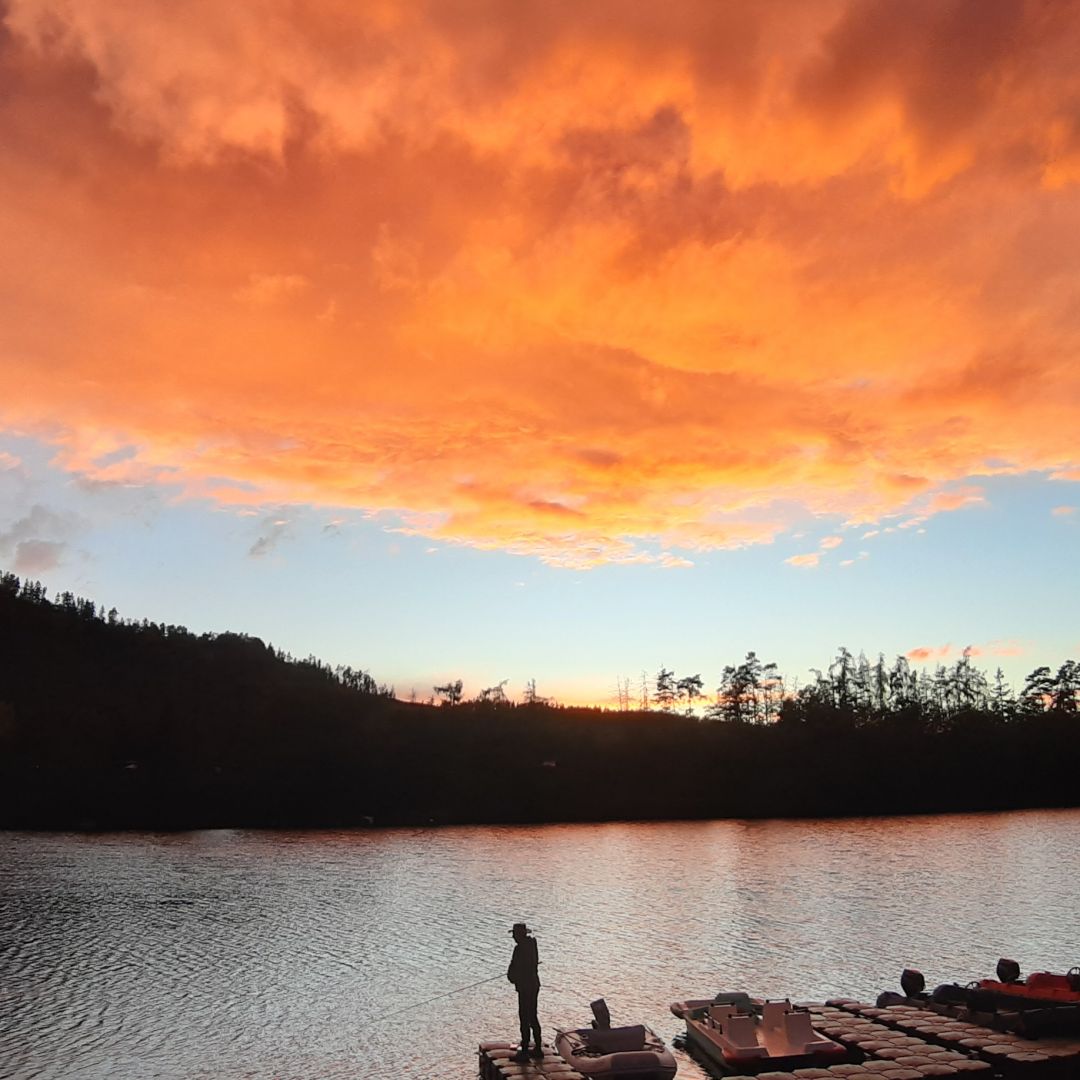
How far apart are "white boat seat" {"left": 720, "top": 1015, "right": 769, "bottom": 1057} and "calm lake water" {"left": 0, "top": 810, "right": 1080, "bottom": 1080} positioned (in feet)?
7.19

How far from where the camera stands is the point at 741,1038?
2595 cm

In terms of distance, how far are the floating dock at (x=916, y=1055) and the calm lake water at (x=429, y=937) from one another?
14.3 ft

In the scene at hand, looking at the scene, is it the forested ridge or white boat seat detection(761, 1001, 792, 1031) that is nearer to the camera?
white boat seat detection(761, 1001, 792, 1031)

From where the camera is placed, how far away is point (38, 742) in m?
147

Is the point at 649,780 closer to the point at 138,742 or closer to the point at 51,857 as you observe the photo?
the point at 138,742

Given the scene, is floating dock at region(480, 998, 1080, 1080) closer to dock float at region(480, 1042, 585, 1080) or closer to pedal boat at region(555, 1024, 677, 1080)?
dock float at region(480, 1042, 585, 1080)

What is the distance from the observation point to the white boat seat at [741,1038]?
82.9ft

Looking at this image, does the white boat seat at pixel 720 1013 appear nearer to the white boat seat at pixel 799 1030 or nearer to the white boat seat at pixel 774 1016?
the white boat seat at pixel 774 1016

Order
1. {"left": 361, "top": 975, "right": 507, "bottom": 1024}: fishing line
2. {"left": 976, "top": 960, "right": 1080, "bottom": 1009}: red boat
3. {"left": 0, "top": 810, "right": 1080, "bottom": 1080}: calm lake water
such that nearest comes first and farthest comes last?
1. {"left": 976, "top": 960, "right": 1080, "bottom": 1009}: red boat
2. {"left": 0, "top": 810, "right": 1080, "bottom": 1080}: calm lake water
3. {"left": 361, "top": 975, "right": 507, "bottom": 1024}: fishing line

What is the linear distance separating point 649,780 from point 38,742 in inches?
3645

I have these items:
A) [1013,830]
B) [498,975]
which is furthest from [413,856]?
[1013,830]

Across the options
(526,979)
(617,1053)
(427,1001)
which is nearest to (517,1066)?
(526,979)

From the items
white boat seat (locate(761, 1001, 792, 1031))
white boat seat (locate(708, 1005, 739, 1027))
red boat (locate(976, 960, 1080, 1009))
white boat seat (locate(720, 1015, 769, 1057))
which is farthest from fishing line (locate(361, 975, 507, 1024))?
red boat (locate(976, 960, 1080, 1009))

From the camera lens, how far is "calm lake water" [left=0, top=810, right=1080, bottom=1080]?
31531 millimetres
